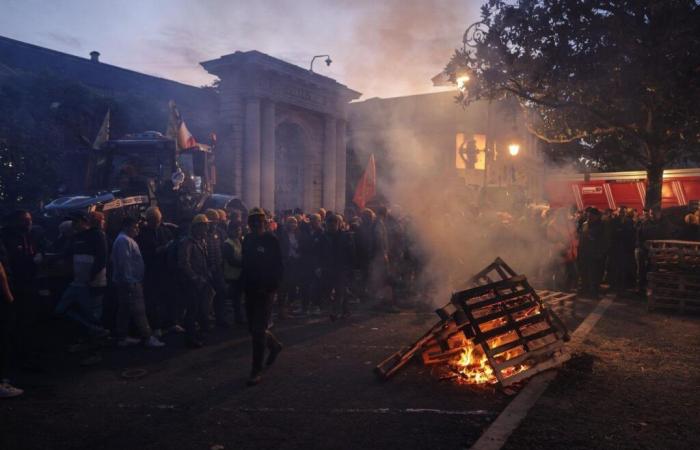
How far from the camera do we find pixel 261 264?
5.33 m

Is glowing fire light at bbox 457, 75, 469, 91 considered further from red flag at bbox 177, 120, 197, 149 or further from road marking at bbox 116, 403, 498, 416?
road marking at bbox 116, 403, 498, 416

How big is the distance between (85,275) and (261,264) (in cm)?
253

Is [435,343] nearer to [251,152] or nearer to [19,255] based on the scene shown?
[19,255]

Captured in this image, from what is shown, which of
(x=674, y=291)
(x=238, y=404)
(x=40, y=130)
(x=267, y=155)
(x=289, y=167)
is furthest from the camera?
(x=289, y=167)

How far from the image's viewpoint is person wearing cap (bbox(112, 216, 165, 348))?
6340 millimetres

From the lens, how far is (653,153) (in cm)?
1220

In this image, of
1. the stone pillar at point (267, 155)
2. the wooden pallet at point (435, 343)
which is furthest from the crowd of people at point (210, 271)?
the stone pillar at point (267, 155)

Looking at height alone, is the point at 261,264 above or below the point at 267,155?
below

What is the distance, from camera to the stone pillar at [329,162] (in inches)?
887

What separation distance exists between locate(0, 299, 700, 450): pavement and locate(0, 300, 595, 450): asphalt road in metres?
0.01

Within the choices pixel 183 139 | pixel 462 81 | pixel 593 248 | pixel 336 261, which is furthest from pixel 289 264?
pixel 462 81

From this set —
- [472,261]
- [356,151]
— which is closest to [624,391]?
[472,261]

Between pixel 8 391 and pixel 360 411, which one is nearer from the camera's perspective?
pixel 360 411

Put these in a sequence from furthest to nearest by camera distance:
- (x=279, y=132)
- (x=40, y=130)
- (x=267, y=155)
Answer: (x=279, y=132), (x=267, y=155), (x=40, y=130)
